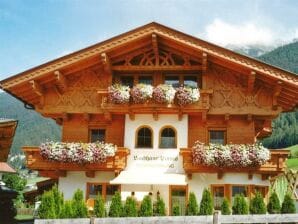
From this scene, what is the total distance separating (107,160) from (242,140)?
19.8ft

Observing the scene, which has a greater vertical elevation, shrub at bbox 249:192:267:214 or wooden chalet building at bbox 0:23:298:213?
wooden chalet building at bbox 0:23:298:213

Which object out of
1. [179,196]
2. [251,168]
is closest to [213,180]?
[179,196]

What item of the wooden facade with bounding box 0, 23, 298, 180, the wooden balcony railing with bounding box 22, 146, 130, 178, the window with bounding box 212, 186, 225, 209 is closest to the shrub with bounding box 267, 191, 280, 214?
the wooden facade with bounding box 0, 23, 298, 180

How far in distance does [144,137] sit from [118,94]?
232 cm

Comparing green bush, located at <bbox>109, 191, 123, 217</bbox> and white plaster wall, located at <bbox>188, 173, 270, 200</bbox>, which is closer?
green bush, located at <bbox>109, 191, 123, 217</bbox>

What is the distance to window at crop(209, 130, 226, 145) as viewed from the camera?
21.4 meters

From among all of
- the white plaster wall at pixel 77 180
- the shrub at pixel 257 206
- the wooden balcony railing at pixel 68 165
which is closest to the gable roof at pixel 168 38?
the wooden balcony railing at pixel 68 165

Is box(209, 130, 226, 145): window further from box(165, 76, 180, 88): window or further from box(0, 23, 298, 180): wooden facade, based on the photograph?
box(165, 76, 180, 88): window

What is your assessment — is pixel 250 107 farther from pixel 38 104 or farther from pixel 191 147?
pixel 38 104

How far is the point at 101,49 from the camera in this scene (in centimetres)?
2130

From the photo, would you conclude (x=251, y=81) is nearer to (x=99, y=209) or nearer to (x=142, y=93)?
(x=142, y=93)

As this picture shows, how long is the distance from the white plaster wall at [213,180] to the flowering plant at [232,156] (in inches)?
33.9

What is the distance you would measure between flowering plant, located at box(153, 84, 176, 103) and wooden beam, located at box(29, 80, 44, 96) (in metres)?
5.33

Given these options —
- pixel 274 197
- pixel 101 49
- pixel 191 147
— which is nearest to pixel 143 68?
pixel 101 49
